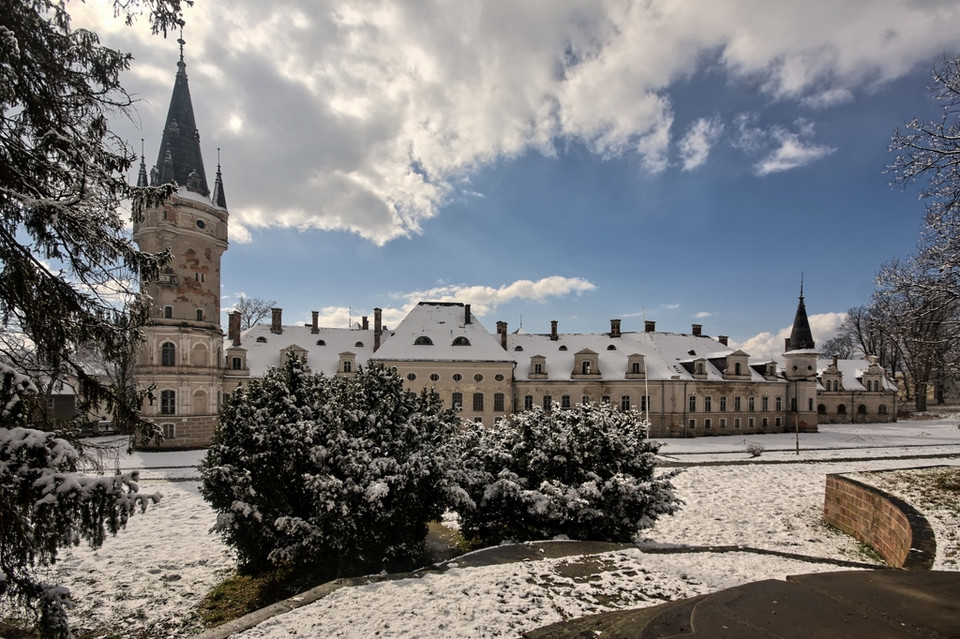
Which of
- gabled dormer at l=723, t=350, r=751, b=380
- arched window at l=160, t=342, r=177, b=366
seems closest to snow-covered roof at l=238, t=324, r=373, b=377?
arched window at l=160, t=342, r=177, b=366

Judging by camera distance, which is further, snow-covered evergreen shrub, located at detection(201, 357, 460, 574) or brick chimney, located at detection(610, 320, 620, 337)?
brick chimney, located at detection(610, 320, 620, 337)

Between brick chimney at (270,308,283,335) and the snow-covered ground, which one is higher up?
brick chimney at (270,308,283,335)

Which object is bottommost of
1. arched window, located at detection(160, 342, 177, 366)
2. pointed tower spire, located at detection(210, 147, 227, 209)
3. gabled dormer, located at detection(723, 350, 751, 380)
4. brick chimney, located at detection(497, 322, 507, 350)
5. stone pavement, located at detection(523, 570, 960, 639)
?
stone pavement, located at detection(523, 570, 960, 639)

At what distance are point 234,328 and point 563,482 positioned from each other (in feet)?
109

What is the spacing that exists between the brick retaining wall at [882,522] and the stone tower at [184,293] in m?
33.2

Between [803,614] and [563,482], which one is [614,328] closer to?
[563,482]

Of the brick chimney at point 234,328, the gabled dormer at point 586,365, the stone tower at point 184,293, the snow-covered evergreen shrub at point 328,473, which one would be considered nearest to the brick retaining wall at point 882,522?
the snow-covered evergreen shrub at point 328,473

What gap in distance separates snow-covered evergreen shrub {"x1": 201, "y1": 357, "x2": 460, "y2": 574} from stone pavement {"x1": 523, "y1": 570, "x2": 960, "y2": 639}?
4.65 meters

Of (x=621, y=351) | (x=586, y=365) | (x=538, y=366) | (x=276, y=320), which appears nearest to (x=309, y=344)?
(x=276, y=320)

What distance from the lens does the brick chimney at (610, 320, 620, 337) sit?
4222 centimetres

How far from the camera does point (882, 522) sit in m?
11.5

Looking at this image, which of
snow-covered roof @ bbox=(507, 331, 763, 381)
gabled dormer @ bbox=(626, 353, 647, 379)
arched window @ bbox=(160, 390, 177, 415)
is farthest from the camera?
snow-covered roof @ bbox=(507, 331, 763, 381)

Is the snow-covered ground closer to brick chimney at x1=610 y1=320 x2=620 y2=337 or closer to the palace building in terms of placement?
the palace building

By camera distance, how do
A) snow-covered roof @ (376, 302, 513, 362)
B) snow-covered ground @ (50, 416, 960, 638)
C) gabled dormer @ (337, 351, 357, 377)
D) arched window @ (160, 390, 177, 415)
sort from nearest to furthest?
1. snow-covered ground @ (50, 416, 960, 638)
2. arched window @ (160, 390, 177, 415)
3. snow-covered roof @ (376, 302, 513, 362)
4. gabled dormer @ (337, 351, 357, 377)
